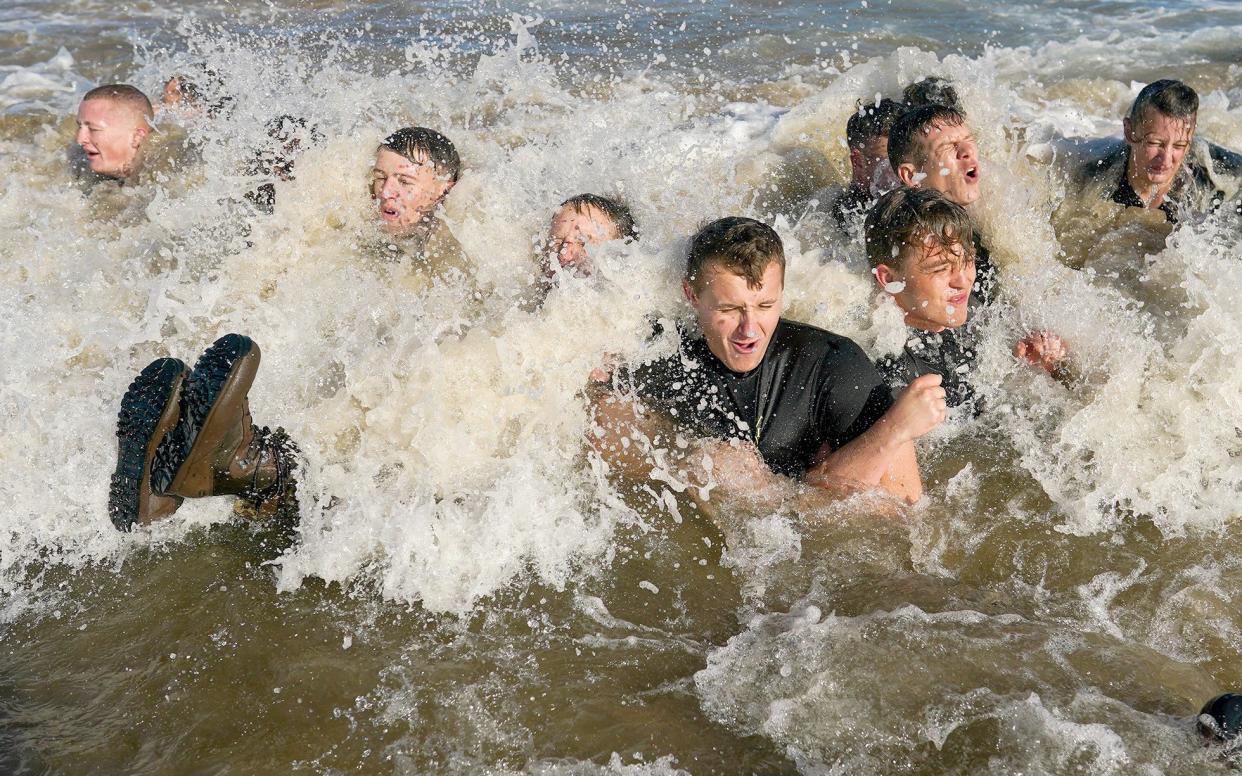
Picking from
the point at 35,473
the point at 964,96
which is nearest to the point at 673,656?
the point at 35,473

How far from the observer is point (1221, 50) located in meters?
10.4

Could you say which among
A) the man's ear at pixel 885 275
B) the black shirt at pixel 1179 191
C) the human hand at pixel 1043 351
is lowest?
the human hand at pixel 1043 351

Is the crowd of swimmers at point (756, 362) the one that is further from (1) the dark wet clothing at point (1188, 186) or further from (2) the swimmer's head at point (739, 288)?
(1) the dark wet clothing at point (1188, 186)

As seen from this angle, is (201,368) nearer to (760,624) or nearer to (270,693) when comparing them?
(270,693)

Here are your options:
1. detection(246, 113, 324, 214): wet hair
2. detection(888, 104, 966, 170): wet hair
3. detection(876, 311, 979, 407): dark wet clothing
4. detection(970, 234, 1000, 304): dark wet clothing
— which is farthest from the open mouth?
detection(246, 113, 324, 214): wet hair

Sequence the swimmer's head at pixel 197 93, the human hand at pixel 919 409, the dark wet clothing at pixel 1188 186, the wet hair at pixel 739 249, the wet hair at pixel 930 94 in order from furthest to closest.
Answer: the swimmer's head at pixel 197 93, the wet hair at pixel 930 94, the dark wet clothing at pixel 1188 186, the wet hair at pixel 739 249, the human hand at pixel 919 409

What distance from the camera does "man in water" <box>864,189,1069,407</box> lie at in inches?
171

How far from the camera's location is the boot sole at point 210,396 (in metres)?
3.47

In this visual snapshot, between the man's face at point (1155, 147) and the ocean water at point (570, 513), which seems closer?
the ocean water at point (570, 513)

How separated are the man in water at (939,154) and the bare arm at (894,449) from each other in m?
1.85

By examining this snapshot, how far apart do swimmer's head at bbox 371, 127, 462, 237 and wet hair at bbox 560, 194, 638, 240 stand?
3.84 feet

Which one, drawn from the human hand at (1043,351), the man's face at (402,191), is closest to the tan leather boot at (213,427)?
the man's face at (402,191)

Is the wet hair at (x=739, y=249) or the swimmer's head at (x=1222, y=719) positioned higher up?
the wet hair at (x=739, y=249)

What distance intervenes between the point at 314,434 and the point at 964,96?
4918 mm
